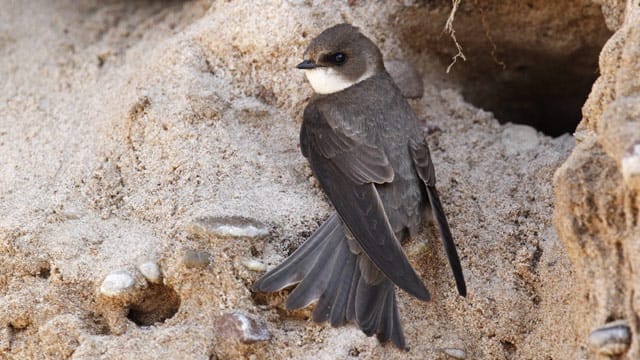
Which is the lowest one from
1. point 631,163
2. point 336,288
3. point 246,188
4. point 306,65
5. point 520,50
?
point 520,50

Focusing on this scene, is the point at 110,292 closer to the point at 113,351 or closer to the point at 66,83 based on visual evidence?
the point at 113,351

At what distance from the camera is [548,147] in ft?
8.68

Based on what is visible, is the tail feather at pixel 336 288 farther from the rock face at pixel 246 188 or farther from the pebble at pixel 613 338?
the pebble at pixel 613 338

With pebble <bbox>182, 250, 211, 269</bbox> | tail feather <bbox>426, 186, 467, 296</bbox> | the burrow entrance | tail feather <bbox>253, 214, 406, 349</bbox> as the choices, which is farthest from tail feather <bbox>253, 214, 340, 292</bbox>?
the burrow entrance

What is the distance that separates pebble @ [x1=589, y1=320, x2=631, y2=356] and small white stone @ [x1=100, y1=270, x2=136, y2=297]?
0.95 meters

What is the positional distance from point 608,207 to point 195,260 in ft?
2.79

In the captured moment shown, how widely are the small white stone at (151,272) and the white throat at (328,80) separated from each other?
2.57ft

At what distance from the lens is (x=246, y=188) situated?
233cm

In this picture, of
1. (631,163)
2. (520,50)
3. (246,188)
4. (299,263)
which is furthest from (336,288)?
(520,50)

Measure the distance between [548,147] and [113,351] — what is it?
1321 millimetres

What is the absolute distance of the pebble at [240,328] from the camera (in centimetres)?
195

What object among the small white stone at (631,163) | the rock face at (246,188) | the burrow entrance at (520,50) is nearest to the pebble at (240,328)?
the rock face at (246,188)

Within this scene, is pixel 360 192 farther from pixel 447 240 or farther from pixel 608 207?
pixel 608 207

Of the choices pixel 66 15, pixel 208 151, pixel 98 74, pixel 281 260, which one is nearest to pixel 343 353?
Result: pixel 281 260
